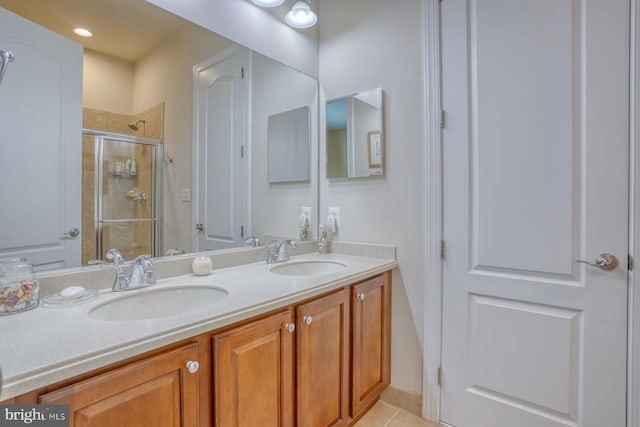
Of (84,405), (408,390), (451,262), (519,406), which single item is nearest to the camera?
(84,405)

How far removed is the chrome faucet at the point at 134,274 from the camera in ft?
3.83

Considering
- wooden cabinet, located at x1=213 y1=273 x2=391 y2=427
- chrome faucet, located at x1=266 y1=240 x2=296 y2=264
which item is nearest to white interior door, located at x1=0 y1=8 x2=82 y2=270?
wooden cabinet, located at x1=213 y1=273 x2=391 y2=427

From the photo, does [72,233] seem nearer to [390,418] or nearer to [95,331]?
[95,331]

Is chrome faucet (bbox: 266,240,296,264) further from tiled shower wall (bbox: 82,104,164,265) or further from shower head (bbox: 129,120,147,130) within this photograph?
shower head (bbox: 129,120,147,130)

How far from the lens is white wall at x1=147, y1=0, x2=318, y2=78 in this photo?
58.8 inches

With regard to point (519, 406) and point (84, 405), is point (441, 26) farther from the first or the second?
point (84, 405)

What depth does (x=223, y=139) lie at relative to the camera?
165 centimetres

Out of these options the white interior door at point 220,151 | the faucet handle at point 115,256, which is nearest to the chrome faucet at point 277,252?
the white interior door at point 220,151

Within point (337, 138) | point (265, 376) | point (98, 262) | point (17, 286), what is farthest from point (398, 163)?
point (17, 286)

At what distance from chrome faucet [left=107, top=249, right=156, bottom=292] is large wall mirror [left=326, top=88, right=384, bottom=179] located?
1.21 metres

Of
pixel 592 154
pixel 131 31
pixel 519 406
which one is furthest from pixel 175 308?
pixel 592 154

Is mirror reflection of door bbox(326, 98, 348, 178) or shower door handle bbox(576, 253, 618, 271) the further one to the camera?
mirror reflection of door bbox(326, 98, 348, 178)

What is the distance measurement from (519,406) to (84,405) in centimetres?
169

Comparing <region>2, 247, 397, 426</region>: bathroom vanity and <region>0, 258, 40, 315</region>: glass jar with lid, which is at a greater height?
<region>0, 258, 40, 315</region>: glass jar with lid
